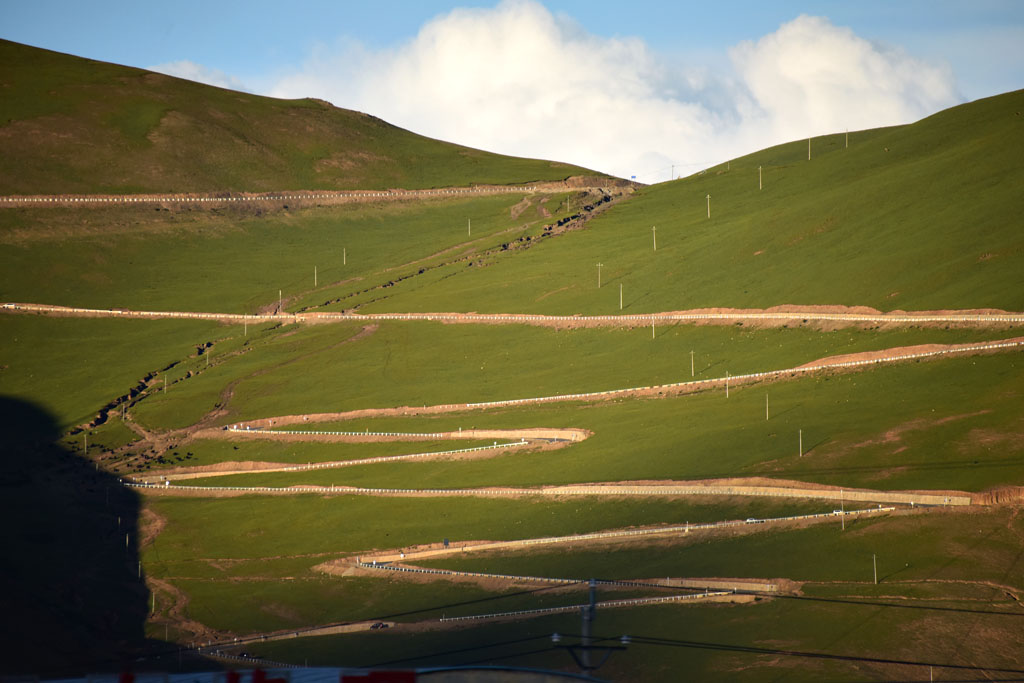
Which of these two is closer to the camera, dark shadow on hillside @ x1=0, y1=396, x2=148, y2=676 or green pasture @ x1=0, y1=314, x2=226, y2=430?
dark shadow on hillside @ x1=0, y1=396, x2=148, y2=676

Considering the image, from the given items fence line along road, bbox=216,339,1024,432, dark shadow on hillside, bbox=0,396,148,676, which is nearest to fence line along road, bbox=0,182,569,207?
dark shadow on hillside, bbox=0,396,148,676

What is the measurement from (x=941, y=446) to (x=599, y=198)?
89.9m

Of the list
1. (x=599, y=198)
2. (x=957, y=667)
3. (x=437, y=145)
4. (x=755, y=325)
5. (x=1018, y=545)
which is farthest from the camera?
(x=437, y=145)

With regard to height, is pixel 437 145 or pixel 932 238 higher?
pixel 437 145

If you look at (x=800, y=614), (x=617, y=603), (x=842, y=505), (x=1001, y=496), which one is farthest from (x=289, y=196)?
(x=800, y=614)

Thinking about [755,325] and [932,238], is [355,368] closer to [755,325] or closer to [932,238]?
[755,325]

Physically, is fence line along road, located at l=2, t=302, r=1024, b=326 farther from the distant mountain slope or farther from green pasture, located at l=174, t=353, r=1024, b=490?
the distant mountain slope

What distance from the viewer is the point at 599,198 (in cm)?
15138

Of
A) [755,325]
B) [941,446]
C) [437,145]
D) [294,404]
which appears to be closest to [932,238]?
[755,325]

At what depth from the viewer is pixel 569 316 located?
109 meters

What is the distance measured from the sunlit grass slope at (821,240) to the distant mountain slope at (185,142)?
35620 mm

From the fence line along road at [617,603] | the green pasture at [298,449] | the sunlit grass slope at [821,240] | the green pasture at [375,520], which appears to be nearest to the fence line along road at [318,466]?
the green pasture at [298,449]

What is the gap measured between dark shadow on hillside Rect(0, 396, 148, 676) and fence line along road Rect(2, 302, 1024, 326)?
25.2 metres

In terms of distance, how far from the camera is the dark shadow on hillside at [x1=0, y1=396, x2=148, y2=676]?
5328 cm
